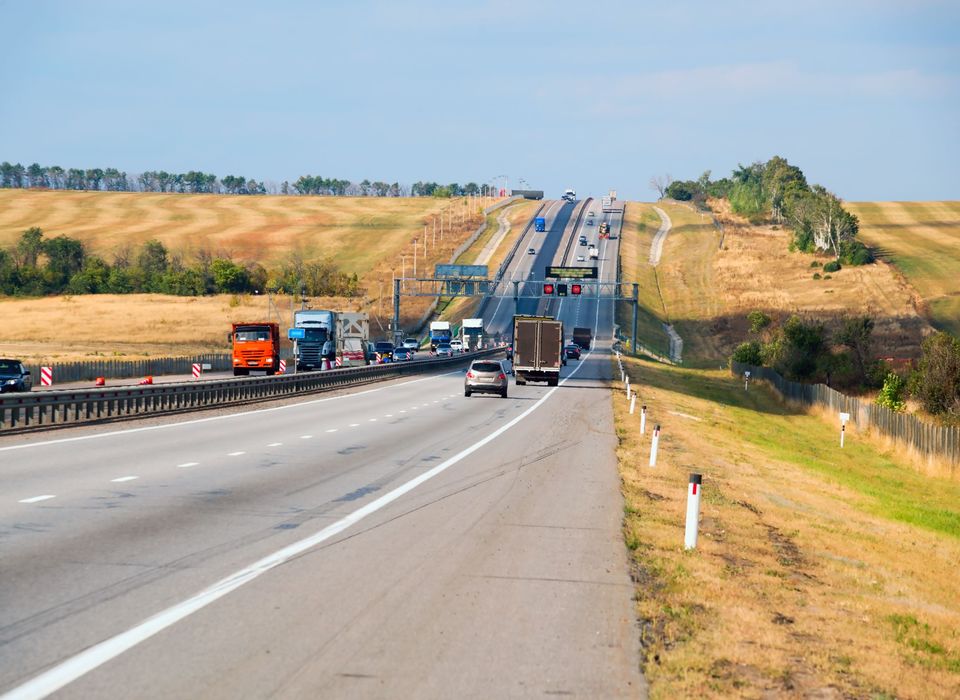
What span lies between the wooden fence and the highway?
55.7ft

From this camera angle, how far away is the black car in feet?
149

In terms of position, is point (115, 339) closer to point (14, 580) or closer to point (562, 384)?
point (562, 384)

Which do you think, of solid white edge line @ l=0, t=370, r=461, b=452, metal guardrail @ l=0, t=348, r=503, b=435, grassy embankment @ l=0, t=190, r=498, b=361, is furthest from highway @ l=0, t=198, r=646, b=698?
grassy embankment @ l=0, t=190, r=498, b=361

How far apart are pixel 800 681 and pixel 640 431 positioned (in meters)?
26.3

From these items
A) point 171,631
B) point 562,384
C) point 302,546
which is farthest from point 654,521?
point 562,384

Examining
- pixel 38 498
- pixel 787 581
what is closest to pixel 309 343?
pixel 38 498

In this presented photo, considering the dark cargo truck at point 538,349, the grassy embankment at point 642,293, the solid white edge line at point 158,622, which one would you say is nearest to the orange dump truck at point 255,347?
the dark cargo truck at point 538,349

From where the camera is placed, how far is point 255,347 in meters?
62.8

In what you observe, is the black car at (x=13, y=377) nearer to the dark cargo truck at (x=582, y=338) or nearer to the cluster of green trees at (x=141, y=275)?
the dark cargo truck at (x=582, y=338)

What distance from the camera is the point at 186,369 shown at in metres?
77.5

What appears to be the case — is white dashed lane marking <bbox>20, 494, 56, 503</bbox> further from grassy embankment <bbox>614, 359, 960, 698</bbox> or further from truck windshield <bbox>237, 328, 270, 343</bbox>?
truck windshield <bbox>237, 328, 270, 343</bbox>

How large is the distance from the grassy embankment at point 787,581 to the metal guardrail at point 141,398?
46.2 ft

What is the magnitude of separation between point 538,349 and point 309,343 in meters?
16.0

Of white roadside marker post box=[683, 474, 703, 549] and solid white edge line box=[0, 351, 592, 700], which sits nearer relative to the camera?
solid white edge line box=[0, 351, 592, 700]
